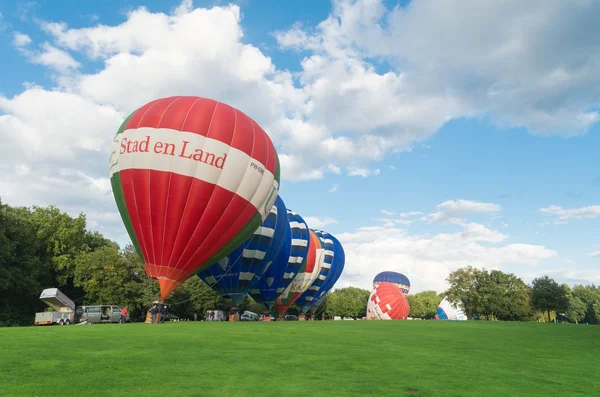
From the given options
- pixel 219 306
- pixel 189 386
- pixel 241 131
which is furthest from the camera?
pixel 219 306

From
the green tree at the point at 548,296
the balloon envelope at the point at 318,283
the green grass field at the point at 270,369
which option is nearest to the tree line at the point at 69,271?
the balloon envelope at the point at 318,283

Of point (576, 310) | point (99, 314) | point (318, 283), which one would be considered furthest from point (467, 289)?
point (99, 314)

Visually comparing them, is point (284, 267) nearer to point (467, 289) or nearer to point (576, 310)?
point (467, 289)

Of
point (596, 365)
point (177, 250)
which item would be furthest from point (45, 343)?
point (596, 365)

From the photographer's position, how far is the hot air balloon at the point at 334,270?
198 feet

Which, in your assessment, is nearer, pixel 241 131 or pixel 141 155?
pixel 141 155

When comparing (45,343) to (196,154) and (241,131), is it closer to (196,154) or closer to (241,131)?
(196,154)

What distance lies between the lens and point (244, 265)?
32.8 metres

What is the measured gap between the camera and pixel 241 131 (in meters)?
24.7

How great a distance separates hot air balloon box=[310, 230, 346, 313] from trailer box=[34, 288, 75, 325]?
1102 inches

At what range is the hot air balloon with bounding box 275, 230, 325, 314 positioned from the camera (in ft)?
158

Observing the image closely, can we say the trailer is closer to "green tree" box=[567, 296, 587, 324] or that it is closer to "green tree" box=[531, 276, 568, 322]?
"green tree" box=[531, 276, 568, 322]

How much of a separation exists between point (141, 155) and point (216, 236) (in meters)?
5.68

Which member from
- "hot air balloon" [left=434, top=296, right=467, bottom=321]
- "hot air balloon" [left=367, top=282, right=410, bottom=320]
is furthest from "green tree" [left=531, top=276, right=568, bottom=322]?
"hot air balloon" [left=367, top=282, right=410, bottom=320]
